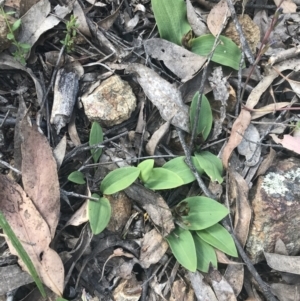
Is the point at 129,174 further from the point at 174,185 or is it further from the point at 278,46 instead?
the point at 278,46

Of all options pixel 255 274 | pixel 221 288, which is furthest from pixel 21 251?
pixel 255 274

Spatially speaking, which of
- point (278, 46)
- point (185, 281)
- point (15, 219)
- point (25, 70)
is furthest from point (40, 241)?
point (278, 46)

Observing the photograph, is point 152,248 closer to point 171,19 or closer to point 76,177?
point 76,177

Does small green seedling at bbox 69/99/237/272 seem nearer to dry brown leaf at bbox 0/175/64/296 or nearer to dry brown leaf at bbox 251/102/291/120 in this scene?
dry brown leaf at bbox 0/175/64/296

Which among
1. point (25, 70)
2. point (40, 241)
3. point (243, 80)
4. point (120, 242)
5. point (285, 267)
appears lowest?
point (285, 267)

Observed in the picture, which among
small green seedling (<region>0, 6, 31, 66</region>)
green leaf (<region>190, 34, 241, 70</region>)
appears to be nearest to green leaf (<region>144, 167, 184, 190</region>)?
green leaf (<region>190, 34, 241, 70</region>)

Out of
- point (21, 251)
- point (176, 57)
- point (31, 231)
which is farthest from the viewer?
point (176, 57)
